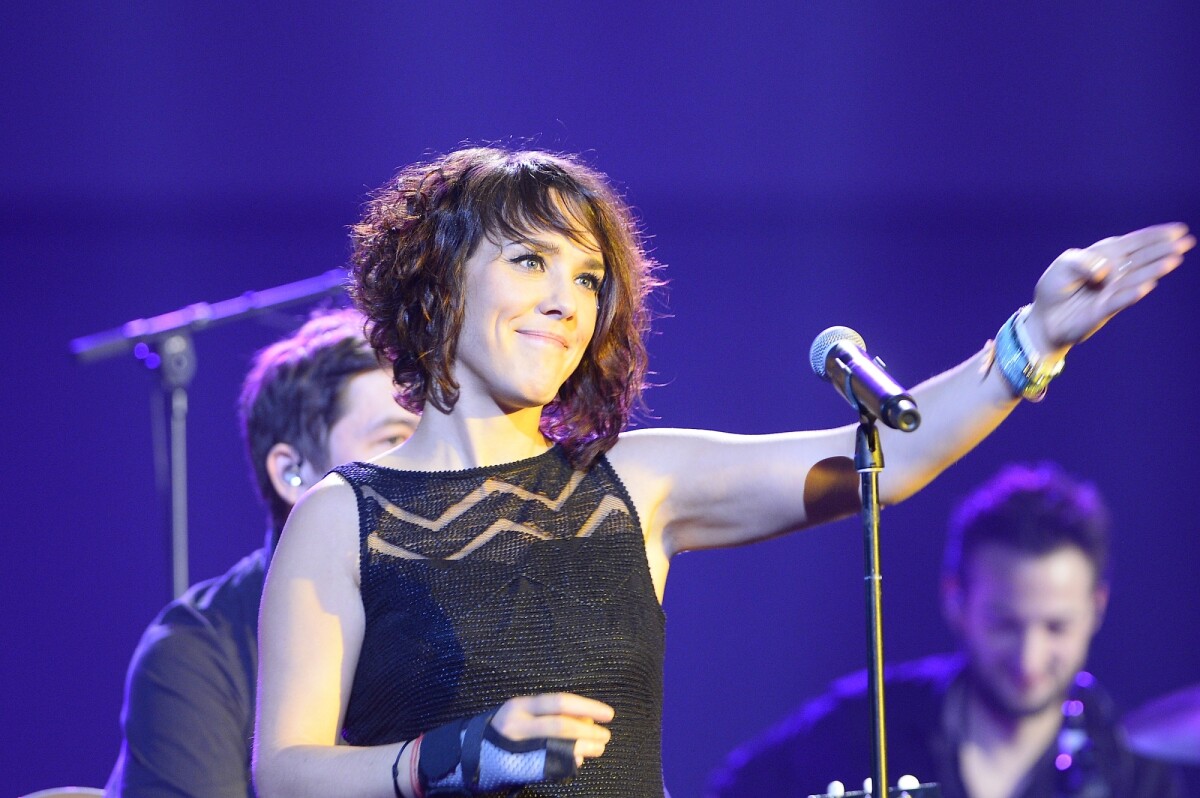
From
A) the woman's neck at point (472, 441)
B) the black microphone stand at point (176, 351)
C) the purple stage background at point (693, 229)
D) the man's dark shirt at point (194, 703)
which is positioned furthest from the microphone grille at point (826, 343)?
the purple stage background at point (693, 229)

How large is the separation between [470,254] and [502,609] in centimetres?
53

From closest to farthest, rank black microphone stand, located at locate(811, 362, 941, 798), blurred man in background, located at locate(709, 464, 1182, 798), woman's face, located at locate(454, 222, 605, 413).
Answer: black microphone stand, located at locate(811, 362, 941, 798) → woman's face, located at locate(454, 222, 605, 413) → blurred man in background, located at locate(709, 464, 1182, 798)

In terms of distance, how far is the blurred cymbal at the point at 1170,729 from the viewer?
3.69m

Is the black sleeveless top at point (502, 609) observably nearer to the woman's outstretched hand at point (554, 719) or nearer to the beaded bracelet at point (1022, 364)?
the woman's outstretched hand at point (554, 719)

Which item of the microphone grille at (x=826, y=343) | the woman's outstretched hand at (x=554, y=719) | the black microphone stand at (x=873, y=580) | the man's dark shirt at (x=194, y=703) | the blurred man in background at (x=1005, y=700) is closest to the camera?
the woman's outstretched hand at (x=554, y=719)

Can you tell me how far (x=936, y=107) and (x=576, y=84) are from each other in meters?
1.23

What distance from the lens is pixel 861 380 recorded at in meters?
1.74

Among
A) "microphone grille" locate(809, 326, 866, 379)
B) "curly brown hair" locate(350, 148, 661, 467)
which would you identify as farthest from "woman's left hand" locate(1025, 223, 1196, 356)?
"curly brown hair" locate(350, 148, 661, 467)

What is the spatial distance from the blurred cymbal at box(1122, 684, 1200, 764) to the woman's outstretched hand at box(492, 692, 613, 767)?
2.60 metres

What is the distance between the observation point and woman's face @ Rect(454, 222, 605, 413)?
2.01 meters

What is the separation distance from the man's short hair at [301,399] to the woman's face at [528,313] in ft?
3.80

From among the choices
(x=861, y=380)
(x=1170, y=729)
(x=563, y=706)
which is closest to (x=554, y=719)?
(x=563, y=706)

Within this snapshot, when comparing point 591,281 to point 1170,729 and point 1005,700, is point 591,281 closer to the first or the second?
point 1005,700

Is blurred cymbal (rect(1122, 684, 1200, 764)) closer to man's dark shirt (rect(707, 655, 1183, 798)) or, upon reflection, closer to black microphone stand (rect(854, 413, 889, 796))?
man's dark shirt (rect(707, 655, 1183, 798))
